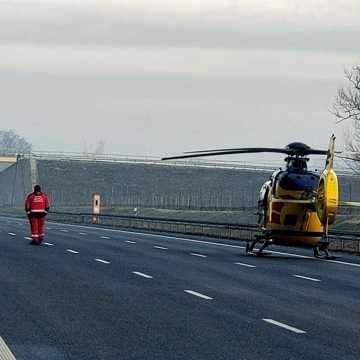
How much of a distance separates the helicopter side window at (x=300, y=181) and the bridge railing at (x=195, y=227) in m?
5.31

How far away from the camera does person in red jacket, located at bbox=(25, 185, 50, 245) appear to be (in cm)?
3475

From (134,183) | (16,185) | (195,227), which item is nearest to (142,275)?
(195,227)

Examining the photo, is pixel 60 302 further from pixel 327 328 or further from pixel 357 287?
pixel 357 287

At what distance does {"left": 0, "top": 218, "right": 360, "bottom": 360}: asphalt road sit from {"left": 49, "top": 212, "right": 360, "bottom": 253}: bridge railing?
7.81 m

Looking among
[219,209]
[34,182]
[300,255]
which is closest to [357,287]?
[300,255]

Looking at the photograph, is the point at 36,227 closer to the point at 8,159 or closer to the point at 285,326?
the point at 285,326

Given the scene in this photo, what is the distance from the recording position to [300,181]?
30.2 meters

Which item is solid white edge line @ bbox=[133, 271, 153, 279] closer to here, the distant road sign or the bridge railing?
the bridge railing

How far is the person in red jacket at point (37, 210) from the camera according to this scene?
34.8 m

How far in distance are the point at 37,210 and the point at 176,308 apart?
1897cm

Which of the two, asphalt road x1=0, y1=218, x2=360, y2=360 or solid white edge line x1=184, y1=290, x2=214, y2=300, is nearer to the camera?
asphalt road x1=0, y1=218, x2=360, y2=360

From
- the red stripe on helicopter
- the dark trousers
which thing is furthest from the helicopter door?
the dark trousers

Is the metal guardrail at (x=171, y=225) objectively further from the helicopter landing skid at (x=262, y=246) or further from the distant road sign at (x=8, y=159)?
the distant road sign at (x=8, y=159)

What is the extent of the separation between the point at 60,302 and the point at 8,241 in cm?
2229
